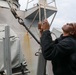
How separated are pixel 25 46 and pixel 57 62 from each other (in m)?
3.81

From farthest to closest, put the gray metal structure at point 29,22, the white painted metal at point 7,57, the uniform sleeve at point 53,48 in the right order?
the gray metal structure at point 29,22
the white painted metal at point 7,57
the uniform sleeve at point 53,48

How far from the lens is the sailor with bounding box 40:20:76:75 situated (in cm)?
187

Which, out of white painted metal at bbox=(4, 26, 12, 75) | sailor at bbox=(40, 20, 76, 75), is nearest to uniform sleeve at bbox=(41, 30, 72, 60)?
sailor at bbox=(40, 20, 76, 75)

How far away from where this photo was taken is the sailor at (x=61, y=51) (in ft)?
6.12

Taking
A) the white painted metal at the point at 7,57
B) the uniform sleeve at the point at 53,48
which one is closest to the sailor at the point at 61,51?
the uniform sleeve at the point at 53,48

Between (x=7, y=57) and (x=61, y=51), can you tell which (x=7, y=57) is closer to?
(x=7, y=57)

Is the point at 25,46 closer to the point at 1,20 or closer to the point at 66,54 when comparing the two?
the point at 1,20

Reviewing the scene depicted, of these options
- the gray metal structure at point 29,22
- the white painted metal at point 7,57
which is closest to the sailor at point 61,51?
the white painted metal at point 7,57

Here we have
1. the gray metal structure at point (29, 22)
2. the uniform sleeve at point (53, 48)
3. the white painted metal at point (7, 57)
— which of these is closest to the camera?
the uniform sleeve at point (53, 48)

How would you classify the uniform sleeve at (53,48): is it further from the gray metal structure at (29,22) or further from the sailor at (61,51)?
the gray metal structure at (29,22)

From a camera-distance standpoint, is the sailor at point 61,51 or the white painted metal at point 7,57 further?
the white painted metal at point 7,57

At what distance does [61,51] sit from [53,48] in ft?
0.23

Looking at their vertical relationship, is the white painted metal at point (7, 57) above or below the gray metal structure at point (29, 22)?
below

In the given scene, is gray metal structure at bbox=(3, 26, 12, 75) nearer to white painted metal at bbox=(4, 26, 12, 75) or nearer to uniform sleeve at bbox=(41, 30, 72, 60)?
white painted metal at bbox=(4, 26, 12, 75)
